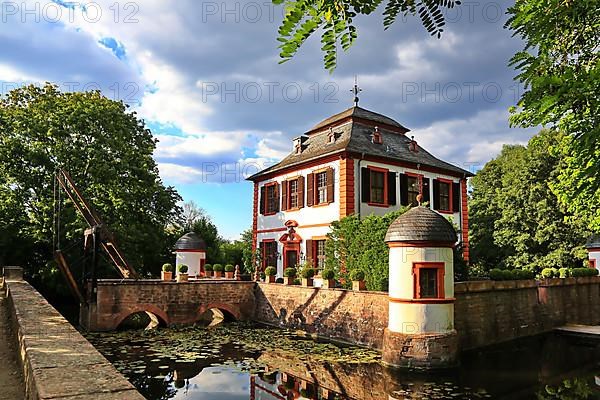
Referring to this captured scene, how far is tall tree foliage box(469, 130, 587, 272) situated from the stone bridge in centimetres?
1700

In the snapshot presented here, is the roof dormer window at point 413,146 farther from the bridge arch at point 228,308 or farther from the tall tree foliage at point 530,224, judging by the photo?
the bridge arch at point 228,308

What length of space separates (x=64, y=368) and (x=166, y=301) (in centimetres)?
1662

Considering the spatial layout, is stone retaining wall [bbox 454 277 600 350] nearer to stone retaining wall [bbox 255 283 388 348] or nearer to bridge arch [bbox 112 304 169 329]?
stone retaining wall [bbox 255 283 388 348]

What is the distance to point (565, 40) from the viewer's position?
6.38m

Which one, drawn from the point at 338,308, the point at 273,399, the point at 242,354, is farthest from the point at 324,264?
the point at 273,399

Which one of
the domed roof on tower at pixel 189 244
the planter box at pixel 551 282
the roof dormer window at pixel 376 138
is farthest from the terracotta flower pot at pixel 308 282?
the planter box at pixel 551 282

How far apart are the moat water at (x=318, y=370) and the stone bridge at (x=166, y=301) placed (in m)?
1.27

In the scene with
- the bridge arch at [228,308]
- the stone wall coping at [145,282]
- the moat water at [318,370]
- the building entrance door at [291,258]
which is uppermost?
the building entrance door at [291,258]

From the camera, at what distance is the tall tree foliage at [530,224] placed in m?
27.7

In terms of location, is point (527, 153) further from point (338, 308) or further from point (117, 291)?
point (117, 291)

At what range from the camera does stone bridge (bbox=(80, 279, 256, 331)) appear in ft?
61.7

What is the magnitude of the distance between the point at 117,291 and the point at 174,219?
31.5ft

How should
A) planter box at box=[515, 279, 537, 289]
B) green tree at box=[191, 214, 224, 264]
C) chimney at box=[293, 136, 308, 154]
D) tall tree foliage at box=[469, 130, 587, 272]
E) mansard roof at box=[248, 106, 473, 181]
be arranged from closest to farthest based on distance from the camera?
planter box at box=[515, 279, 537, 289]
mansard roof at box=[248, 106, 473, 181]
chimney at box=[293, 136, 308, 154]
tall tree foliage at box=[469, 130, 587, 272]
green tree at box=[191, 214, 224, 264]

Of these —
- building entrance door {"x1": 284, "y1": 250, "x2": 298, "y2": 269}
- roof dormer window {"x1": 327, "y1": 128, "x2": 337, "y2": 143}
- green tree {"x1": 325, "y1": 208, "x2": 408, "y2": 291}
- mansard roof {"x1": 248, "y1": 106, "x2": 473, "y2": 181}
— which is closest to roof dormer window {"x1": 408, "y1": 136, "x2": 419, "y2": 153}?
mansard roof {"x1": 248, "y1": 106, "x2": 473, "y2": 181}
